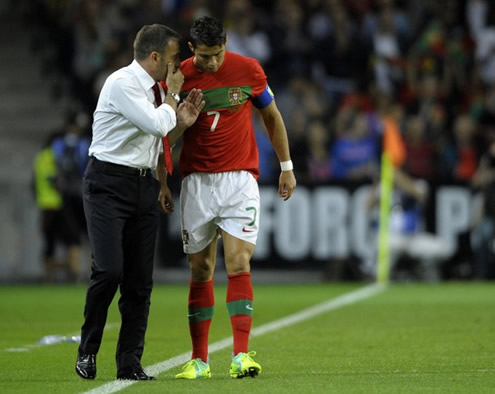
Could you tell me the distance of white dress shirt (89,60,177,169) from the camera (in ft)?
23.4

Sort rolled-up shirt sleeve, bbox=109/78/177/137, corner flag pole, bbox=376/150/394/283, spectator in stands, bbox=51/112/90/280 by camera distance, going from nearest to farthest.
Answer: rolled-up shirt sleeve, bbox=109/78/177/137 → corner flag pole, bbox=376/150/394/283 → spectator in stands, bbox=51/112/90/280

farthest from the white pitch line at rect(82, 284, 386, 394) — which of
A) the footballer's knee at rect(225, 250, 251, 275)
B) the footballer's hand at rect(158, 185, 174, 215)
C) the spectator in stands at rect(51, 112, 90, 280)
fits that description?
the spectator in stands at rect(51, 112, 90, 280)

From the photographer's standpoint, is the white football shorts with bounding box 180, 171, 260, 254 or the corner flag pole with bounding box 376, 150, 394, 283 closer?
the white football shorts with bounding box 180, 171, 260, 254

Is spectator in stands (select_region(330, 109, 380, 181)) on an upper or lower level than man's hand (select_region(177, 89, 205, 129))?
lower

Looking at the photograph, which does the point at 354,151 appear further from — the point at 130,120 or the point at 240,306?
the point at 130,120

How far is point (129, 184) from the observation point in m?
7.28

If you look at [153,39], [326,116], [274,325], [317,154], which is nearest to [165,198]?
[153,39]

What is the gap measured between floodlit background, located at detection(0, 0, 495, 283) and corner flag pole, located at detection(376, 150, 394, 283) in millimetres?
164

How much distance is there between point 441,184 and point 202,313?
11.2 m

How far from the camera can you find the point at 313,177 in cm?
1880

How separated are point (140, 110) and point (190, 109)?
1.36 feet

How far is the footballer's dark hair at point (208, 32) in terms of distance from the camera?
7293 millimetres

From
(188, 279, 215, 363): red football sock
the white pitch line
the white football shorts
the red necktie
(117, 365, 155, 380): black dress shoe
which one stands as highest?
the red necktie

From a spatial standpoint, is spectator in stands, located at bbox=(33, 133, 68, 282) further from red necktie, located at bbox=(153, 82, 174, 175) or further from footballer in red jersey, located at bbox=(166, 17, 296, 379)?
red necktie, located at bbox=(153, 82, 174, 175)
